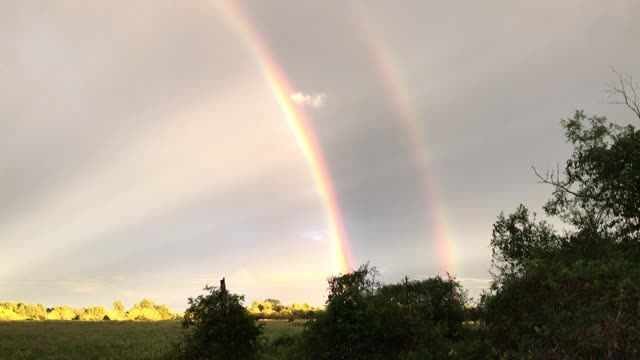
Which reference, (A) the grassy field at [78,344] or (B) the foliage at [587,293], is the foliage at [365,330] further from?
(A) the grassy field at [78,344]

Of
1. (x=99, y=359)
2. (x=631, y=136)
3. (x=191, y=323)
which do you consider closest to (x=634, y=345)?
(x=191, y=323)

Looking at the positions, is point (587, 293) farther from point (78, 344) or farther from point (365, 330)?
point (78, 344)

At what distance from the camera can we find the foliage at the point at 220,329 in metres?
20.9

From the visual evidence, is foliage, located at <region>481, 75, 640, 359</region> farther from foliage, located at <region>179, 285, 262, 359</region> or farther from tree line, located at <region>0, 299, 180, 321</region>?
tree line, located at <region>0, 299, 180, 321</region>

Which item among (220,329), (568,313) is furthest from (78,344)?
(568,313)

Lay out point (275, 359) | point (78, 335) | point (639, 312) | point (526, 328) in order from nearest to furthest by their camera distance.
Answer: point (639, 312), point (526, 328), point (275, 359), point (78, 335)

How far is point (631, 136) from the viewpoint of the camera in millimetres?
37656

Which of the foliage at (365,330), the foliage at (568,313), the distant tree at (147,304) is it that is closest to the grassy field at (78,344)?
the foliage at (365,330)

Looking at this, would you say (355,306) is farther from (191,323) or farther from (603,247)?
(603,247)

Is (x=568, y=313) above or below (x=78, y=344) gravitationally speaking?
→ above

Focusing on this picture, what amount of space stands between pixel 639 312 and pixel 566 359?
3.68 meters

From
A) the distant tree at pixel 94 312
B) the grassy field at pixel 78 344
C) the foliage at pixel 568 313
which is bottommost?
the grassy field at pixel 78 344

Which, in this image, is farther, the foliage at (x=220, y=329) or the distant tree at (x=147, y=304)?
the distant tree at (x=147, y=304)

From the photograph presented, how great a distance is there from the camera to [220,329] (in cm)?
2100
